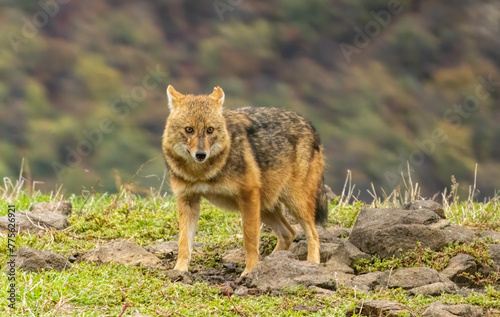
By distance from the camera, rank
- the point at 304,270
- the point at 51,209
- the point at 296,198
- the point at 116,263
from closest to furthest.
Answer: the point at 304,270
the point at 116,263
the point at 296,198
the point at 51,209

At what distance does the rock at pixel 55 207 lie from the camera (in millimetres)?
10477

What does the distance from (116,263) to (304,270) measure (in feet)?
6.21

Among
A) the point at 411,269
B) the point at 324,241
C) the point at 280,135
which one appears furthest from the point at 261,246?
the point at 411,269

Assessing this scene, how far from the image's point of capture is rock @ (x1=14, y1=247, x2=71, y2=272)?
723cm

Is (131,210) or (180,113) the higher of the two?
(180,113)

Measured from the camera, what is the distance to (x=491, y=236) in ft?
29.2

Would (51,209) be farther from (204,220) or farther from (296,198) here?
(296,198)

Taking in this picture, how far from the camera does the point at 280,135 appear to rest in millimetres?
9258

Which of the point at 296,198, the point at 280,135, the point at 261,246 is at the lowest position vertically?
the point at 261,246

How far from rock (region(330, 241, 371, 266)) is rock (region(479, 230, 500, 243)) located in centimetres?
146

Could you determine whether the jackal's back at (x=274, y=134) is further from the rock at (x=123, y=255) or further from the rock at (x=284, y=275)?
the rock at (x=284, y=275)

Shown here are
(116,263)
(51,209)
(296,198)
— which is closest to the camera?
(116,263)

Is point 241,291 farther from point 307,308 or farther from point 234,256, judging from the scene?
point 234,256

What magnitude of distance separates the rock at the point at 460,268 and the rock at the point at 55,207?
5.10 metres
